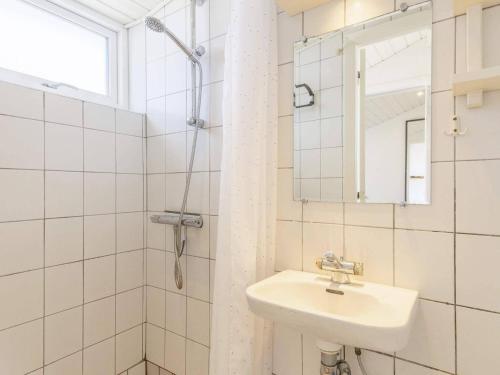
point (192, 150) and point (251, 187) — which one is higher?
point (192, 150)

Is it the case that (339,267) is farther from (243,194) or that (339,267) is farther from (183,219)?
(183,219)

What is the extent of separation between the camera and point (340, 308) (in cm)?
102

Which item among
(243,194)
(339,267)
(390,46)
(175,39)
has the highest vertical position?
(175,39)

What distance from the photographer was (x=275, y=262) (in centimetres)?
127

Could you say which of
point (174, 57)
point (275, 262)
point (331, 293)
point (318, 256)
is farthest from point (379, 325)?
point (174, 57)

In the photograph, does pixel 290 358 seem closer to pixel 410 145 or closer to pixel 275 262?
pixel 275 262

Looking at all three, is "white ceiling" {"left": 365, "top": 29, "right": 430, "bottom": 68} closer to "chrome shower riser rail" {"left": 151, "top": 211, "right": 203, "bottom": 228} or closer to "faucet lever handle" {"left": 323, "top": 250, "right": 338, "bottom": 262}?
"faucet lever handle" {"left": 323, "top": 250, "right": 338, "bottom": 262}

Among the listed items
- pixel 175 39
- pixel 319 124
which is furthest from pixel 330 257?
pixel 175 39

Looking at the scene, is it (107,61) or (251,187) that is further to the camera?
(107,61)

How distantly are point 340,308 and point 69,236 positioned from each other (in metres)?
1.27

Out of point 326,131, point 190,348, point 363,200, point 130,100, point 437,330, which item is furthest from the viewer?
point 130,100

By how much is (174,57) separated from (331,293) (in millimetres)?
1436

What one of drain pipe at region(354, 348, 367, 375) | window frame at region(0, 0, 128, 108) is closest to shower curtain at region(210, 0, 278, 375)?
drain pipe at region(354, 348, 367, 375)

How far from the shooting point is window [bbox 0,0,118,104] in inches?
54.4
